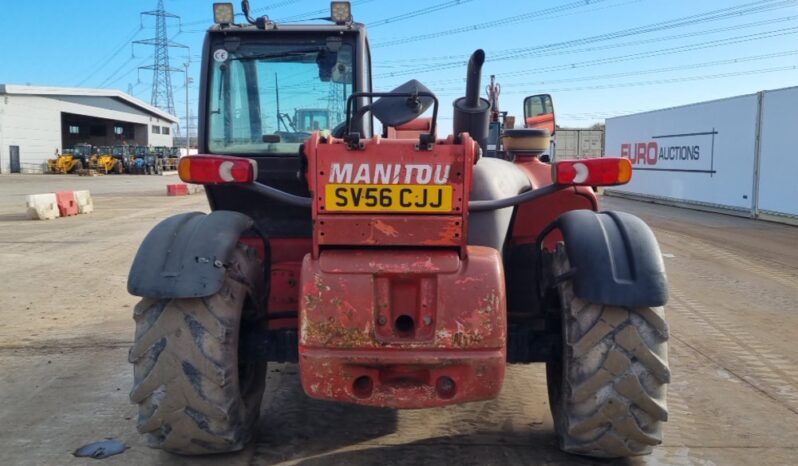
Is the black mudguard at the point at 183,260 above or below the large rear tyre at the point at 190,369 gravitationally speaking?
above

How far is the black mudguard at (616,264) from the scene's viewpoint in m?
3.32

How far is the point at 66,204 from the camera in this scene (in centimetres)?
1911

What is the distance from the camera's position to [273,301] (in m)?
4.39

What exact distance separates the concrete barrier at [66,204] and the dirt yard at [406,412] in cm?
987

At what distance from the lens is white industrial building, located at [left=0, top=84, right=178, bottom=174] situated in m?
51.3

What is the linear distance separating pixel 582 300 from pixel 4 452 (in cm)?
324

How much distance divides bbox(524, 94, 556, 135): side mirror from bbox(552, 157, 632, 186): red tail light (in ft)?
10.9

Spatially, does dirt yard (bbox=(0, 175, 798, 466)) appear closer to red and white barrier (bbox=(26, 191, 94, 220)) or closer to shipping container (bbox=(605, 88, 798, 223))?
shipping container (bbox=(605, 88, 798, 223))

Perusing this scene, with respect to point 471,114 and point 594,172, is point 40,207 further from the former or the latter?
point 594,172

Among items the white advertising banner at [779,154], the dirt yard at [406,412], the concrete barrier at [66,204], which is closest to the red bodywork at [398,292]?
the dirt yard at [406,412]

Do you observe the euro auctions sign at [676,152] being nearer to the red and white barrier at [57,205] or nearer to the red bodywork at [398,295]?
the red and white barrier at [57,205]

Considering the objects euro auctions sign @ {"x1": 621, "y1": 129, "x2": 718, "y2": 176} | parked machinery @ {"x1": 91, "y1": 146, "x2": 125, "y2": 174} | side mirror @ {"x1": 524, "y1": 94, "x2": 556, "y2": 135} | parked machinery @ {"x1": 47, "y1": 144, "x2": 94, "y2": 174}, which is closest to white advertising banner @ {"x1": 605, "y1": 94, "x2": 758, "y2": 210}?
euro auctions sign @ {"x1": 621, "y1": 129, "x2": 718, "y2": 176}

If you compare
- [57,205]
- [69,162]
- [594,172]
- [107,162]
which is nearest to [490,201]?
[594,172]

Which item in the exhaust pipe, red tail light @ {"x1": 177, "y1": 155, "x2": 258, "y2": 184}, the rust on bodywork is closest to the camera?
the rust on bodywork
